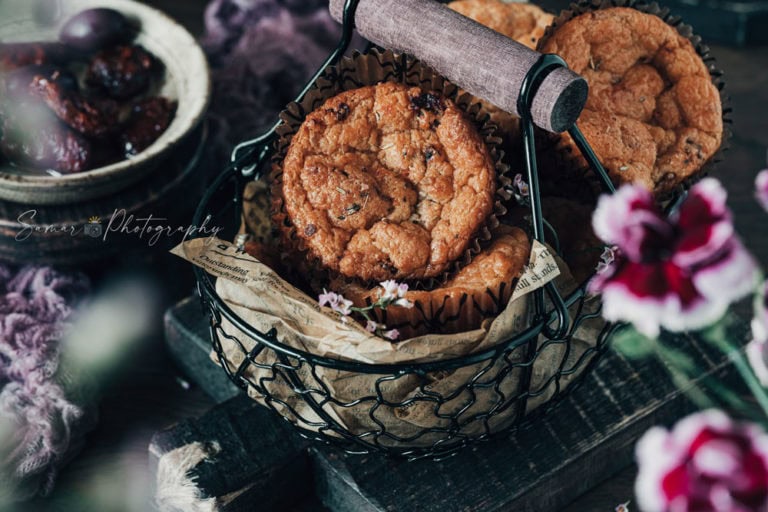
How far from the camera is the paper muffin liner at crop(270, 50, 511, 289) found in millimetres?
1068

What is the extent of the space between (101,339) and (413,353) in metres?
0.66

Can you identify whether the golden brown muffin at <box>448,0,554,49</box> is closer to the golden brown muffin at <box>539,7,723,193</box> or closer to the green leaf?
the golden brown muffin at <box>539,7,723,193</box>

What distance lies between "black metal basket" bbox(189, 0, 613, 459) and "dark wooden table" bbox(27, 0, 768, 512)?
0.25m

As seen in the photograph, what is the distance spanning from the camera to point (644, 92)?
1.18m

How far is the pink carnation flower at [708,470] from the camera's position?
51 centimetres

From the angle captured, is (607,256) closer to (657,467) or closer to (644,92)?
(644,92)

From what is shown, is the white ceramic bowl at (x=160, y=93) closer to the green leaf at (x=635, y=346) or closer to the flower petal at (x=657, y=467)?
the green leaf at (x=635, y=346)

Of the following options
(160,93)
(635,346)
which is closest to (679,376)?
(635,346)

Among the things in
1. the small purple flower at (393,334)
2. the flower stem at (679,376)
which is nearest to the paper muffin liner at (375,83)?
the small purple flower at (393,334)

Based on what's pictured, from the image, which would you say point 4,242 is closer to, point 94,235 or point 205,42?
point 94,235

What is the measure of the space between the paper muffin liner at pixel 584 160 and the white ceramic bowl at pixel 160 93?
0.64 metres

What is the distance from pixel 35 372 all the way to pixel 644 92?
0.96 metres

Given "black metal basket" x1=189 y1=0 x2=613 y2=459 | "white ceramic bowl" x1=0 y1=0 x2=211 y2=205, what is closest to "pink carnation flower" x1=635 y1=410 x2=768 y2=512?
"black metal basket" x1=189 y1=0 x2=613 y2=459

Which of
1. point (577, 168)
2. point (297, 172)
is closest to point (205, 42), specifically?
point (297, 172)
